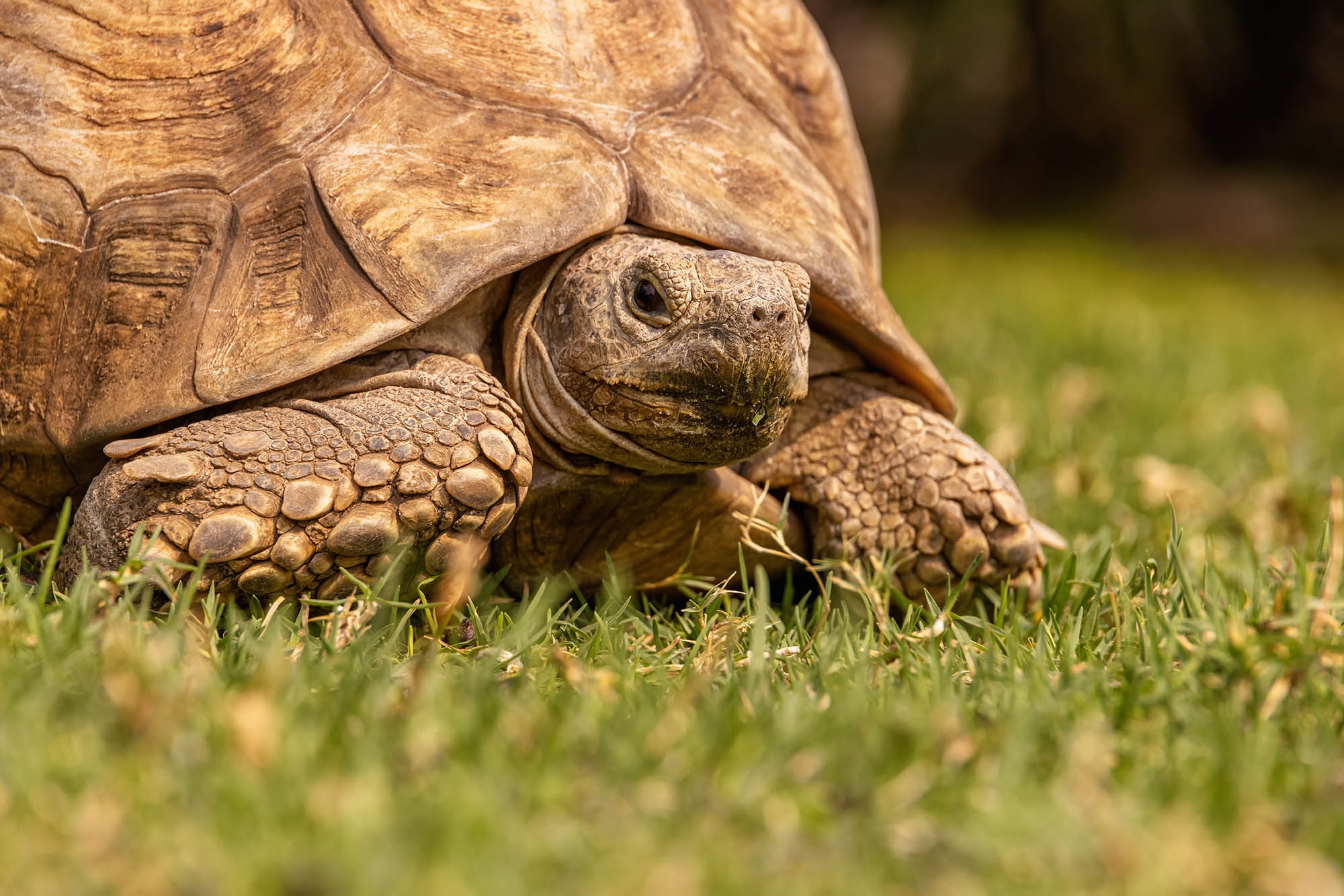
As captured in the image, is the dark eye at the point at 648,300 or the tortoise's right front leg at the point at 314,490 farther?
the dark eye at the point at 648,300

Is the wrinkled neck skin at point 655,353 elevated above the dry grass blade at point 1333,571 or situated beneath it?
elevated above

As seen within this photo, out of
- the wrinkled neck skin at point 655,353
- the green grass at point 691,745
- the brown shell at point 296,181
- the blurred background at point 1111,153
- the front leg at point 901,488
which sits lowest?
the blurred background at point 1111,153

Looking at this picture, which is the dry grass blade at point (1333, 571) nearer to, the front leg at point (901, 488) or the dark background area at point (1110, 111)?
the front leg at point (901, 488)

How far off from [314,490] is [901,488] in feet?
4.21

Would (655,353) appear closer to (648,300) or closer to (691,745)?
(648,300)

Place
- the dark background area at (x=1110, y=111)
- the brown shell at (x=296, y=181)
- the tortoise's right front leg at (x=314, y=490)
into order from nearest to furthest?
the tortoise's right front leg at (x=314, y=490) < the brown shell at (x=296, y=181) < the dark background area at (x=1110, y=111)

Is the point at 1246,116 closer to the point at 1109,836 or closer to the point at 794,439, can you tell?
the point at 794,439

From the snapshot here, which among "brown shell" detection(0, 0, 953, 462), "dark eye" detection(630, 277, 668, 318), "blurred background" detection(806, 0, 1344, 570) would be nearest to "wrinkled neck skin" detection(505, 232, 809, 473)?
"dark eye" detection(630, 277, 668, 318)

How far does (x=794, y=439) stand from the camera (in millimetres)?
3051

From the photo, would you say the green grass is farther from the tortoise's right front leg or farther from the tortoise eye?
the tortoise eye

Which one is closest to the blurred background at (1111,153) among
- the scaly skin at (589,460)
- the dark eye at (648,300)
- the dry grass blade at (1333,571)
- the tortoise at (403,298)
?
the dry grass blade at (1333,571)

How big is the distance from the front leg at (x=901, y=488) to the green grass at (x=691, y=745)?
132 millimetres

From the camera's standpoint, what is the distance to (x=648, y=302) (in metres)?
2.54

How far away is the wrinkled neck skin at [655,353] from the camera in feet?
8.08
